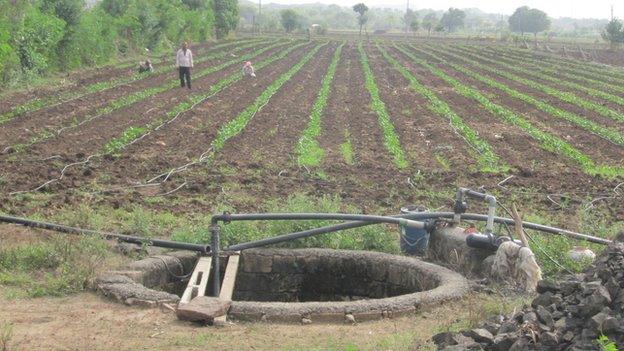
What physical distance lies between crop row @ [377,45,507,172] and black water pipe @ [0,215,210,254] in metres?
6.96

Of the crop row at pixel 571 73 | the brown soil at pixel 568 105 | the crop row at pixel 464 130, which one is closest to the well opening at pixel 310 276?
the crop row at pixel 464 130

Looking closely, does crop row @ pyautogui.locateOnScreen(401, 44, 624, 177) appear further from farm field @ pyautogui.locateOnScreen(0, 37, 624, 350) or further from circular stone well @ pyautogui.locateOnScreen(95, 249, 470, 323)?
circular stone well @ pyautogui.locateOnScreen(95, 249, 470, 323)

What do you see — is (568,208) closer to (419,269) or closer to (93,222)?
(419,269)

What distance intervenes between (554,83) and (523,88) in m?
3.49

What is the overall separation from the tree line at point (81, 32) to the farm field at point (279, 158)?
1864 millimetres

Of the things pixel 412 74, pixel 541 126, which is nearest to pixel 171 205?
pixel 541 126

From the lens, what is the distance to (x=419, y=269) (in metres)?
7.68

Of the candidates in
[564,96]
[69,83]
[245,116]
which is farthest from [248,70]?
[564,96]

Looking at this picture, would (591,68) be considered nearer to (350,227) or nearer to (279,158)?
(279,158)

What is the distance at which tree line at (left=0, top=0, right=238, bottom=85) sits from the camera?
2319cm

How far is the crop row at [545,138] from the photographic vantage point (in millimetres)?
13930

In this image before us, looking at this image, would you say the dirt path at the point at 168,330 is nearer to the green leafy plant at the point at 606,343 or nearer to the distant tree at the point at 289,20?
the green leafy plant at the point at 606,343

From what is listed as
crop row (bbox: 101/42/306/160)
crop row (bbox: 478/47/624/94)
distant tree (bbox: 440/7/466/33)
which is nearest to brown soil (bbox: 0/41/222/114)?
crop row (bbox: 101/42/306/160)

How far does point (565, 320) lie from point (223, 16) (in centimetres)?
5440
